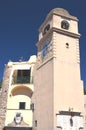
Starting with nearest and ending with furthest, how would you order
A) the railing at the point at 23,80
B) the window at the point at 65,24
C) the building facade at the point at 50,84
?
the building facade at the point at 50,84 → the window at the point at 65,24 → the railing at the point at 23,80

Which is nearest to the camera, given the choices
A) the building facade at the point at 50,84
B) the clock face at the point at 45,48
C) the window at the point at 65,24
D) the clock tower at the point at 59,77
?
the clock tower at the point at 59,77

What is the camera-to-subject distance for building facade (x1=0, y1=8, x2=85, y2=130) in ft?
74.6

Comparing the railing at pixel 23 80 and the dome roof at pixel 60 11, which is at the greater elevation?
the dome roof at pixel 60 11

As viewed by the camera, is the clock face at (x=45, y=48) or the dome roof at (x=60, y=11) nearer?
the clock face at (x=45, y=48)

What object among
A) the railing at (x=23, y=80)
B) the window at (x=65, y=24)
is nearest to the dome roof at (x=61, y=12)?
the window at (x=65, y=24)

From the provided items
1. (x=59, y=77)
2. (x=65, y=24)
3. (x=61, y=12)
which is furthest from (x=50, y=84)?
(x=61, y=12)

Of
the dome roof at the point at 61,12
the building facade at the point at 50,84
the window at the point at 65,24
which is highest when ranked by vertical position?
the dome roof at the point at 61,12

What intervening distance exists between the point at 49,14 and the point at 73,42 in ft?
14.8

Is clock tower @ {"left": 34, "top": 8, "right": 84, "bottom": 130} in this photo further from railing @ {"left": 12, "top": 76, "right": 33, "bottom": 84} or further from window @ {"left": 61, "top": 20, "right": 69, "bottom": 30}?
railing @ {"left": 12, "top": 76, "right": 33, "bottom": 84}

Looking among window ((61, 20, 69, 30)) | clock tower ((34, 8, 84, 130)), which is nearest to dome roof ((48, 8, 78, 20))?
clock tower ((34, 8, 84, 130))

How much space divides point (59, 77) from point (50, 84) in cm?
117

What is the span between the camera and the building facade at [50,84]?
22750 millimetres

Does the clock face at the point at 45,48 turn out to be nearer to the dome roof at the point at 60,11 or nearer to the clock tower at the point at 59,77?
the clock tower at the point at 59,77

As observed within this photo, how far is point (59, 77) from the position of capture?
23.7 m
